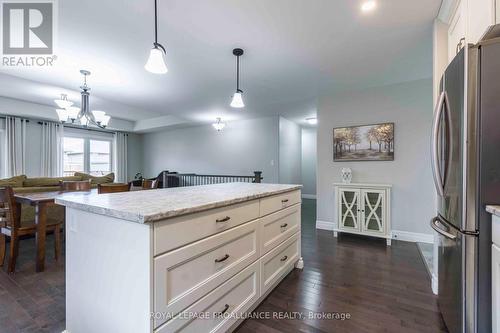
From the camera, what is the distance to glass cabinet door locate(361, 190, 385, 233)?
3.32 m

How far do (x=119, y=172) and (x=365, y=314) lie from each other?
27.0 feet

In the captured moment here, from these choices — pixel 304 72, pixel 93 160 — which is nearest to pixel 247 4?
pixel 304 72

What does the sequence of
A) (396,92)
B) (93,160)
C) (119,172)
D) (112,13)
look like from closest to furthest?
1. (112,13)
2. (396,92)
3. (93,160)
4. (119,172)

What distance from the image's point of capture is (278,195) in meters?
2.06

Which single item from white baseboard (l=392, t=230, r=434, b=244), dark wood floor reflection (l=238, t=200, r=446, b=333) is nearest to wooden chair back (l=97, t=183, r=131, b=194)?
dark wood floor reflection (l=238, t=200, r=446, b=333)

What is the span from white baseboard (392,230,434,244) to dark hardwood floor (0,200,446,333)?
0.62 metres

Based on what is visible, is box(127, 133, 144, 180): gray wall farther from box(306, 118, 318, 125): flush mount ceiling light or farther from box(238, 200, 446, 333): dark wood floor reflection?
box(238, 200, 446, 333): dark wood floor reflection

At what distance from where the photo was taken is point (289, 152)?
6504mm

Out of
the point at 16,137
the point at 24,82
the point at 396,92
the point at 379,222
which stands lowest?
the point at 379,222

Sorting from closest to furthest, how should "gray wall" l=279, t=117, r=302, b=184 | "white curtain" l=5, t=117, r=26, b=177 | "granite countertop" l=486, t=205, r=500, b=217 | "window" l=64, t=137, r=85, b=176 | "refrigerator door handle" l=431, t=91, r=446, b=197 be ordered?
"granite countertop" l=486, t=205, r=500, b=217
"refrigerator door handle" l=431, t=91, r=446, b=197
"white curtain" l=5, t=117, r=26, b=177
"gray wall" l=279, t=117, r=302, b=184
"window" l=64, t=137, r=85, b=176

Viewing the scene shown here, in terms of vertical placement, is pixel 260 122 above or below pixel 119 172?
above

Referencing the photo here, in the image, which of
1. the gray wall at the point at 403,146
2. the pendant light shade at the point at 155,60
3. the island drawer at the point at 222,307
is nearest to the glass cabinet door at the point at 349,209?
the gray wall at the point at 403,146

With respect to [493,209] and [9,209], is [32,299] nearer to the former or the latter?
[9,209]

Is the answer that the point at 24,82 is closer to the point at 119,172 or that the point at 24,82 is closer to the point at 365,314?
the point at 119,172
